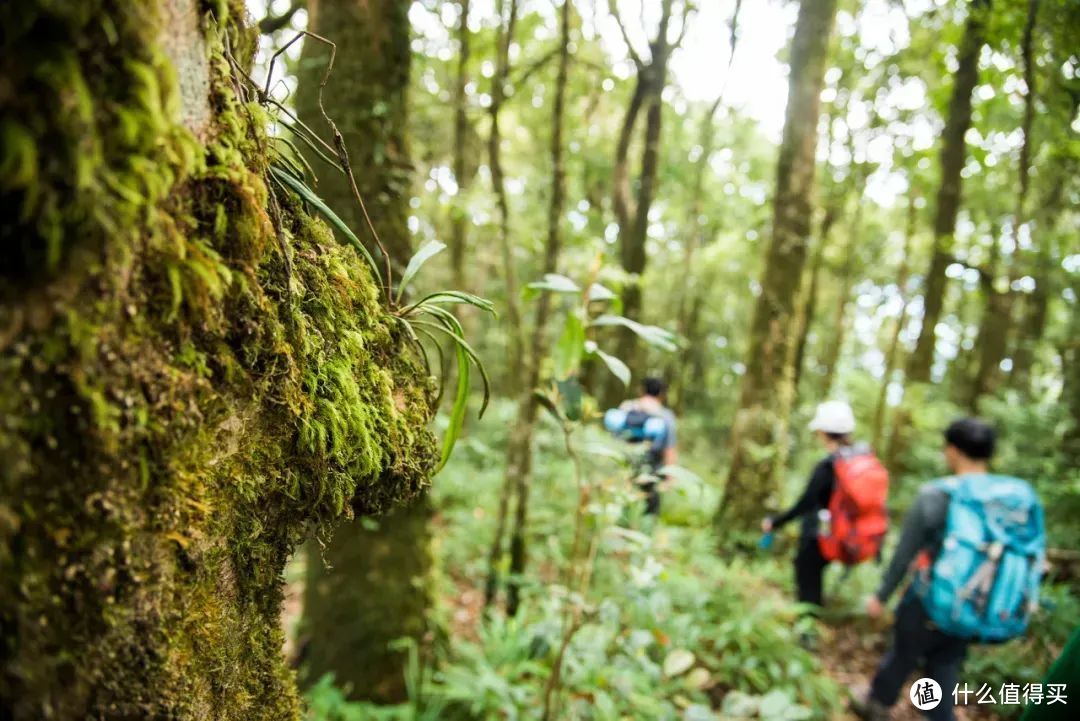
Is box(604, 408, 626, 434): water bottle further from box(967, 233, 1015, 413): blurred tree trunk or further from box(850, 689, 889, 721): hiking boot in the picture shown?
box(967, 233, 1015, 413): blurred tree trunk

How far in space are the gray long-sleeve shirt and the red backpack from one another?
81 centimetres

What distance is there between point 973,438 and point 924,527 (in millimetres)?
550

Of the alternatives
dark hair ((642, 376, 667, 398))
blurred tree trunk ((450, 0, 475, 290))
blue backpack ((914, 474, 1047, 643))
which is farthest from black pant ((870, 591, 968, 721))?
blurred tree trunk ((450, 0, 475, 290))

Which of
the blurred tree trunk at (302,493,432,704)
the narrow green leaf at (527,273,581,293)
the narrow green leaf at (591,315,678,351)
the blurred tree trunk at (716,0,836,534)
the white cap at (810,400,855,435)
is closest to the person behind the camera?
the narrow green leaf at (527,273,581,293)

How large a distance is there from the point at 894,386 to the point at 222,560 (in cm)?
1342

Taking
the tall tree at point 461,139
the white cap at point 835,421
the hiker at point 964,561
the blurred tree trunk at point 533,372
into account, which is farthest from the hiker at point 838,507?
the tall tree at point 461,139

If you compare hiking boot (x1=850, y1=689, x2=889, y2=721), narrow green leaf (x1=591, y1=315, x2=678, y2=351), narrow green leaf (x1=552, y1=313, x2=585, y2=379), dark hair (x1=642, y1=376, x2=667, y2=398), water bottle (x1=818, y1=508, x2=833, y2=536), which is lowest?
hiking boot (x1=850, y1=689, x2=889, y2=721)

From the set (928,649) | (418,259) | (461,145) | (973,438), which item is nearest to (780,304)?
(973,438)

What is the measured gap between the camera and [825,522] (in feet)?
14.7

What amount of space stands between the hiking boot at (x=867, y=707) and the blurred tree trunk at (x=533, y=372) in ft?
7.85

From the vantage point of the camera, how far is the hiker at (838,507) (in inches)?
160

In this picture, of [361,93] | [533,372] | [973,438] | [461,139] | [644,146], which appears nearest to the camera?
[361,93]

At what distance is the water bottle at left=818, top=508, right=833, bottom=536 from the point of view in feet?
14.2

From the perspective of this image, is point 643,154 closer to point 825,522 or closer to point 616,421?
point 616,421
